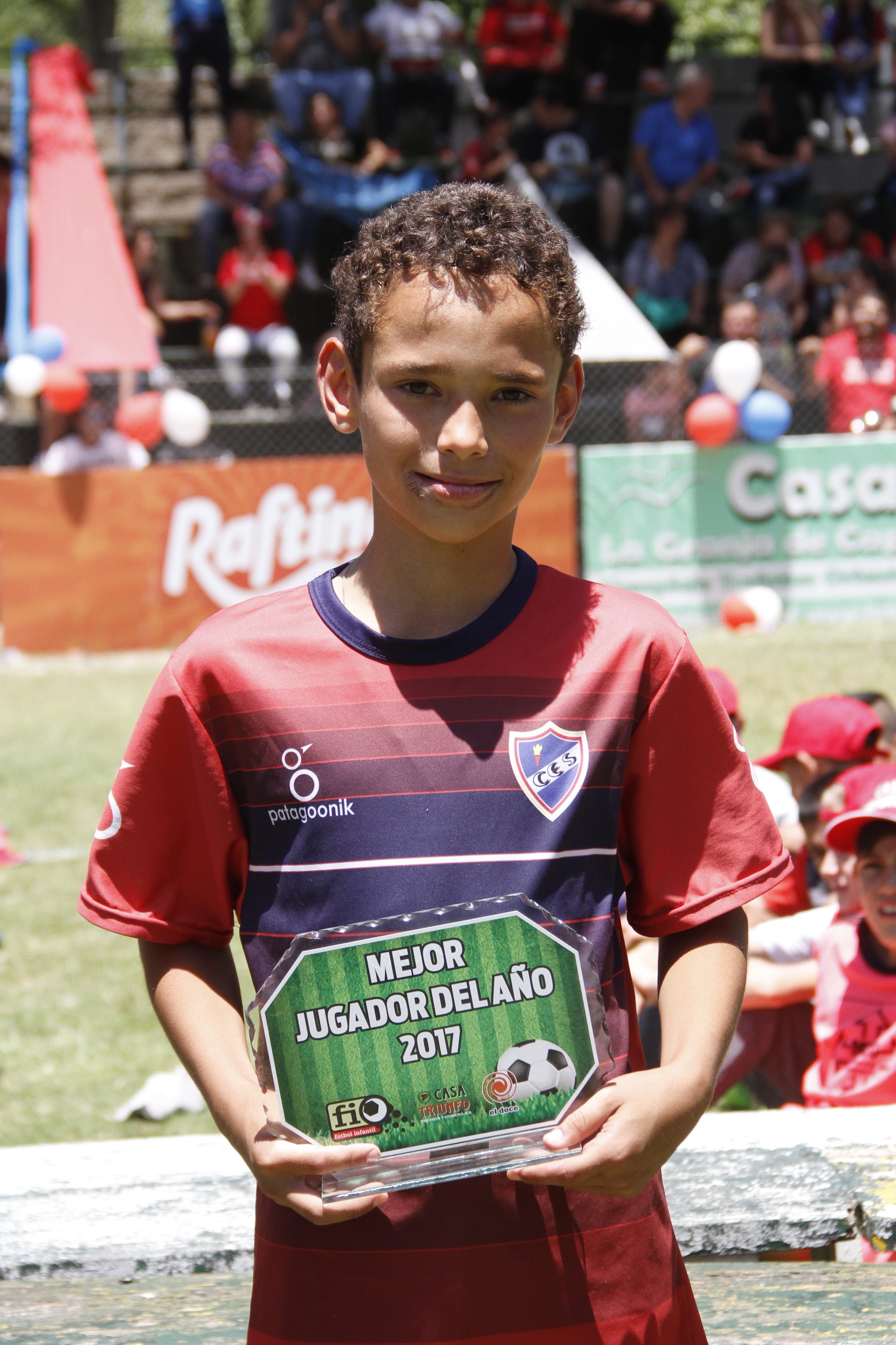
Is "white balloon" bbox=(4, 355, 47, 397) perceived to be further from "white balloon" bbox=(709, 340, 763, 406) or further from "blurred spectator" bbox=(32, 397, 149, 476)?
"white balloon" bbox=(709, 340, 763, 406)

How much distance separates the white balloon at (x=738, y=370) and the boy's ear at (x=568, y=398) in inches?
377

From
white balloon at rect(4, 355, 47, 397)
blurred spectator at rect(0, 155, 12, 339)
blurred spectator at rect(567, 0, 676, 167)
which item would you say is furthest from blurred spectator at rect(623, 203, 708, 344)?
blurred spectator at rect(0, 155, 12, 339)

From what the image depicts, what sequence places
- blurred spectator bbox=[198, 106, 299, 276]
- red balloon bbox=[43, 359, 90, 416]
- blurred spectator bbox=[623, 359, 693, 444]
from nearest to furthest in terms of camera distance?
blurred spectator bbox=[623, 359, 693, 444] → red balloon bbox=[43, 359, 90, 416] → blurred spectator bbox=[198, 106, 299, 276]

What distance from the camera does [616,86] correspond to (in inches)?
594

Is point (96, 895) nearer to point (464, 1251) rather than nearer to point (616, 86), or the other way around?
point (464, 1251)

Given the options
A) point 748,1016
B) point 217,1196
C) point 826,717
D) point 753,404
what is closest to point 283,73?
point 753,404

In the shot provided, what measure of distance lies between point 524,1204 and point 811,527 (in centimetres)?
998

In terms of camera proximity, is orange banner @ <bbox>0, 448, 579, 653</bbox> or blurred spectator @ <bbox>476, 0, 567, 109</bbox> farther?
blurred spectator @ <bbox>476, 0, 567, 109</bbox>

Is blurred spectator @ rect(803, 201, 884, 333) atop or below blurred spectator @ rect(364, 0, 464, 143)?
below

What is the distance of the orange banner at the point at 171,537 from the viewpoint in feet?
35.1

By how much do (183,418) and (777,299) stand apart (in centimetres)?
548

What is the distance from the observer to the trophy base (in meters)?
1.19

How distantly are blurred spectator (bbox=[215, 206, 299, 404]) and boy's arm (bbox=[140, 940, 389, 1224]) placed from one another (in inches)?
482

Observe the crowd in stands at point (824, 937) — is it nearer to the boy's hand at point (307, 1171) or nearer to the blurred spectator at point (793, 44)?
the boy's hand at point (307, 1171)
